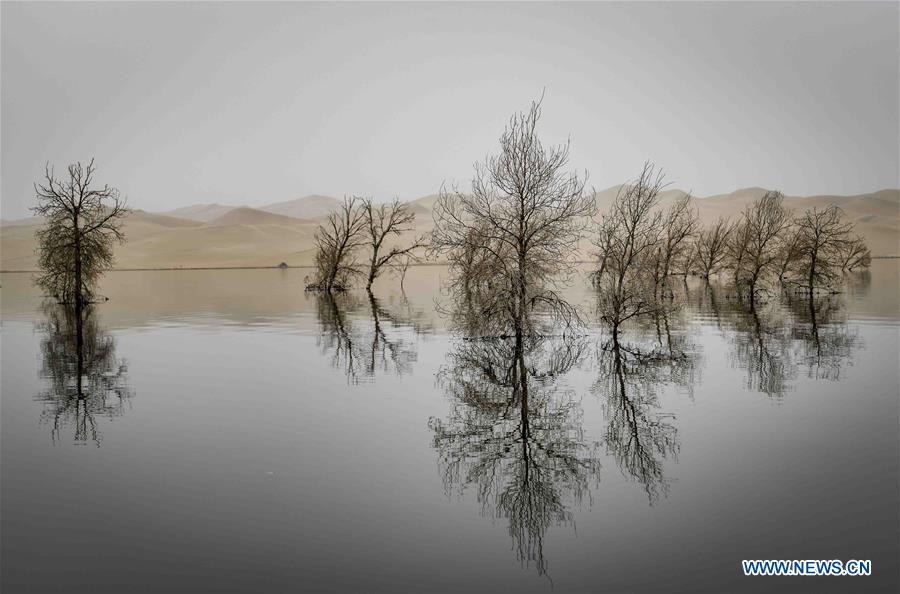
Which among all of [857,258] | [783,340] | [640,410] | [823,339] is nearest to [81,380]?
[640,410]

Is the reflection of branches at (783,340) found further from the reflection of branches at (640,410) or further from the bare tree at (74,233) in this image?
the bare tree at (74,233)

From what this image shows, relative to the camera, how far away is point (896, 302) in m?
37.3

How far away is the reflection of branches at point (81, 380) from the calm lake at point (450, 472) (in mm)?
112

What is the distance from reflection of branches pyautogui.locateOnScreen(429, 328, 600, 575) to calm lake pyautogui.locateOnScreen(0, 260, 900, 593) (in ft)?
0.13

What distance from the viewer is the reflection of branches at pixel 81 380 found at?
41.3 ft

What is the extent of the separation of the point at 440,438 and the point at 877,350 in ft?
48.2

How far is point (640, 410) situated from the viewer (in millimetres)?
12836

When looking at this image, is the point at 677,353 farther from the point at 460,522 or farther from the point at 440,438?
the point at 460,522

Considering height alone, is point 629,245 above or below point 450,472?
above

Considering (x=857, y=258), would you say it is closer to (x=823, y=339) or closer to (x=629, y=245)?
(x=629, y=245)

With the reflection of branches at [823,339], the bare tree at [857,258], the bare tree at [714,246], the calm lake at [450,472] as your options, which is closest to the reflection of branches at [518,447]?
the calm lake at [450,472]

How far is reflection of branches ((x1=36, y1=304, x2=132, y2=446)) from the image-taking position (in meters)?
12.6

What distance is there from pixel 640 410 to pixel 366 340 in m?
12.5

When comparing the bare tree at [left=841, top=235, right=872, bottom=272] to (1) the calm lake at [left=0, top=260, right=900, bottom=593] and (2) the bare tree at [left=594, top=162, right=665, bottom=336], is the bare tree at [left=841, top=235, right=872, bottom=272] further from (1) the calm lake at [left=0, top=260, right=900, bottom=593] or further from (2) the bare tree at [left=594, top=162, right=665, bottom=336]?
(1) the calm lake at [left=0, top=260, right=900, bottom=593]
